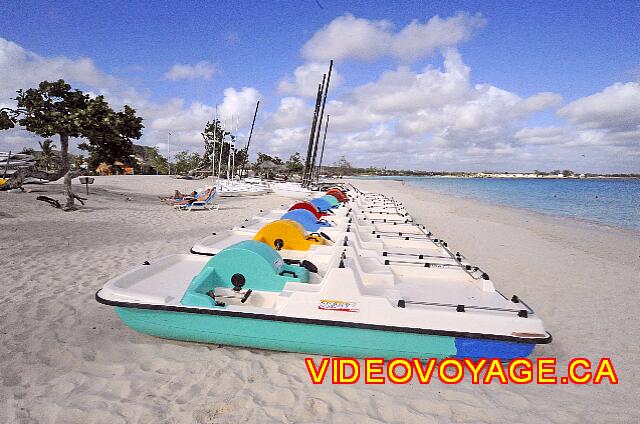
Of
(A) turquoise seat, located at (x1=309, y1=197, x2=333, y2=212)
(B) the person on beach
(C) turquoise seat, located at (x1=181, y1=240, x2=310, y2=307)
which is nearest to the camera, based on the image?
(C) turquoise seat, located at (x1=181, y1=240, x2=310, y2=307)

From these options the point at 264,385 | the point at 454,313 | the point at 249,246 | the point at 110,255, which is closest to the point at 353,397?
the point at 264,385

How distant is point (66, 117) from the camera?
40.9 ft

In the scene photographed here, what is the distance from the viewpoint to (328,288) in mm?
3617

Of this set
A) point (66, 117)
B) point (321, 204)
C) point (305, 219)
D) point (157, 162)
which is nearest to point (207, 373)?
point (305, 219)

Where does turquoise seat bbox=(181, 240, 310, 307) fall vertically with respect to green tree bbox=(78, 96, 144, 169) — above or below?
below

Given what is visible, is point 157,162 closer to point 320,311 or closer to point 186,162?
point 186,162

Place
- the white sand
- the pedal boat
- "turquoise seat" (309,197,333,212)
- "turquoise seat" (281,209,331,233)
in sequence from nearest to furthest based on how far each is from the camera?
the white sand < the pedal boat < "turquoise seat" (281,209,331,233) < "turquoise seat" (309,197,333,212)

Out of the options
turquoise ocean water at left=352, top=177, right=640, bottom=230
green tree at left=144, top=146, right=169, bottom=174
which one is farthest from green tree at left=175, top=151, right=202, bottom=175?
turquoise ocean water at left=352, top=177, right=640, bottom=230

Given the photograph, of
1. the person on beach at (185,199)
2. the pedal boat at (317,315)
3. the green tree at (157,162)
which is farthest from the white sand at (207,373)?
the green tree at (157,162)

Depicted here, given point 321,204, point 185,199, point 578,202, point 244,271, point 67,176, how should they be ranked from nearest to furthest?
point 244,271 → point 321,204 → point 67,176 → point 185,199 → point 578,202

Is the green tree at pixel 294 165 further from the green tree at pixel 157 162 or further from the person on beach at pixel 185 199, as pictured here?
the person on beach at pixel 185 199

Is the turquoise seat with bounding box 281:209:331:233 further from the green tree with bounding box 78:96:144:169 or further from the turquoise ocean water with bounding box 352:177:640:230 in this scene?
the turquoise ocean water with bounding box 352:177:640:230

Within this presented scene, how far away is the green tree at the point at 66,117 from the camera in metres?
12.2

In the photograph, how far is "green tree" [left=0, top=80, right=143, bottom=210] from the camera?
1224 cm
